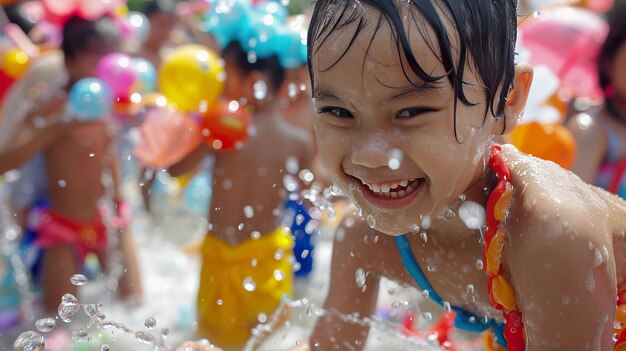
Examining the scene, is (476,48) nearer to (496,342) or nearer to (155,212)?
(496,342)

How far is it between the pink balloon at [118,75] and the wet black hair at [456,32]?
7.32 ft

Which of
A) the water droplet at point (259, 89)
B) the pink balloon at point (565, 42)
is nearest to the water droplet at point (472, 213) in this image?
the water droplet at point (259, 89)

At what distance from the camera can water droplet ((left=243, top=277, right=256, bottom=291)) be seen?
10.6ft

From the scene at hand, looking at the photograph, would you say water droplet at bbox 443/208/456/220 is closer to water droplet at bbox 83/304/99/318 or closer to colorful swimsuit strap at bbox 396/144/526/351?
colorful swimsuit strap at bbox 396/144/526/351

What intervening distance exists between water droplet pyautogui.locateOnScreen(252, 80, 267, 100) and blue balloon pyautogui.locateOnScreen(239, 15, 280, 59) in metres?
0.13

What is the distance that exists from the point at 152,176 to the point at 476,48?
2.43 metres

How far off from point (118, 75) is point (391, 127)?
2444 mm

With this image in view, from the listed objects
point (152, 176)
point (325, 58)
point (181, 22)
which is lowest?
point (181, 22)

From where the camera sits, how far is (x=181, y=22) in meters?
6.22

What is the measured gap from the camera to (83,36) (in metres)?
3.83

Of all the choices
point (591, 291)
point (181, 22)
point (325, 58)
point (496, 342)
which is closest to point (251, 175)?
point (496, 342)

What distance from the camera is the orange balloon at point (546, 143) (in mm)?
2900

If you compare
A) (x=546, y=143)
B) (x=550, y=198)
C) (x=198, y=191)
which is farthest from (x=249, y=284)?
(x=550, y=198)

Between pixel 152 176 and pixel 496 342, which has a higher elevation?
pixel 496 342
